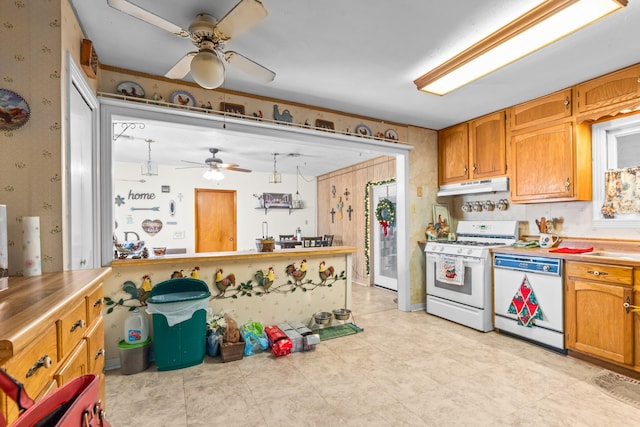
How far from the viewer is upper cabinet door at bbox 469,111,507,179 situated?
355cm

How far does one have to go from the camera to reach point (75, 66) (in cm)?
182

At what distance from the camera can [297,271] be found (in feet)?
11.2

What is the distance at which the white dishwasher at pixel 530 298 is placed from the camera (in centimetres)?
275

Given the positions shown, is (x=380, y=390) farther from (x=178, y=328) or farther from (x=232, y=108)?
(x=232, y=108)

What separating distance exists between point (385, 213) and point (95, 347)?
4.29 meters

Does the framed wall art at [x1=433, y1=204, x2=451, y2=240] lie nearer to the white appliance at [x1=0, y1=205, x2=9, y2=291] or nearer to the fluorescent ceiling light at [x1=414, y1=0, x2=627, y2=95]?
the fluorescent ceiling light at [x1=414, y1=0, x2=627, y2=95]

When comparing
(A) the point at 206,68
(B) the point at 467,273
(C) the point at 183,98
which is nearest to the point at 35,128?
(A) the point at 206,68

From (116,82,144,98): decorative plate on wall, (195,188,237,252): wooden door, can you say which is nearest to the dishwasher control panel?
(116,82,144,98): decorative plate on wall

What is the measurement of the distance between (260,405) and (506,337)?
2536 mm

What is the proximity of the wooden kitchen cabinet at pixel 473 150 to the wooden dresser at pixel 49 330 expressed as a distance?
3.86 metres

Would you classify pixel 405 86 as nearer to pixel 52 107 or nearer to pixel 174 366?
pixel 52 107

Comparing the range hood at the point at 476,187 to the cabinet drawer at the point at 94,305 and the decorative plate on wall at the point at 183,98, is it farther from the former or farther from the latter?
the cabinet drawer at the point at 94,305

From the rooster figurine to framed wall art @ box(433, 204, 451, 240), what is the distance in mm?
3419

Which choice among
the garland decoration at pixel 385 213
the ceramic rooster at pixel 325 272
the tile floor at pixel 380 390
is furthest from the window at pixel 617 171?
the ceramic rooster at pixel 325 272
